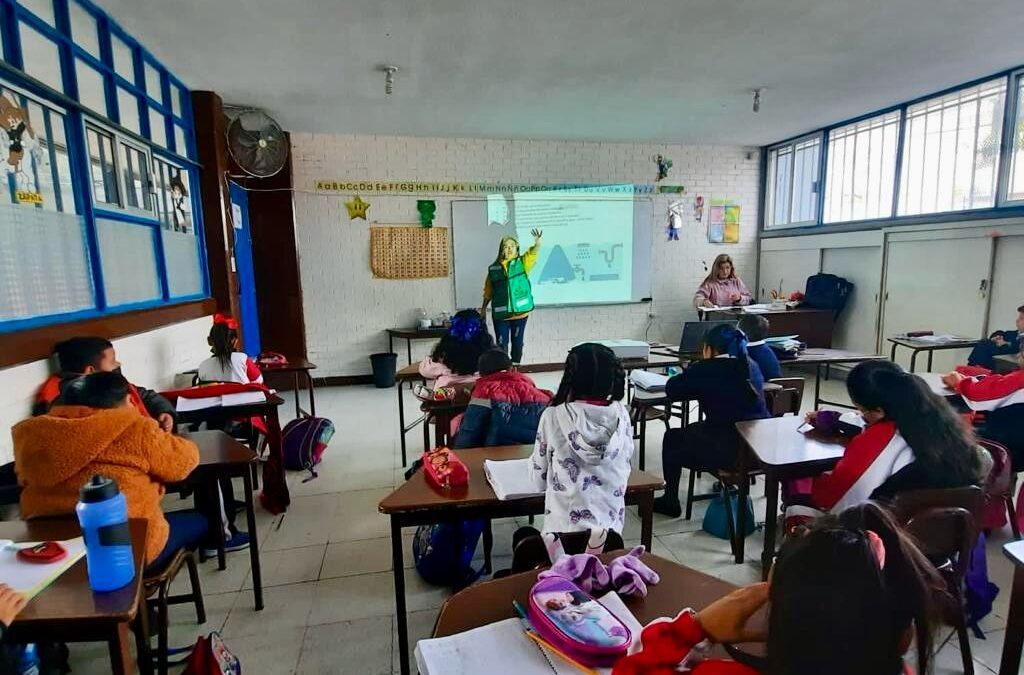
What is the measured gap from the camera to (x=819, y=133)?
5996 millimetres

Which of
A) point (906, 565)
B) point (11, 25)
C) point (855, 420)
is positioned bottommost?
point (855, 420)

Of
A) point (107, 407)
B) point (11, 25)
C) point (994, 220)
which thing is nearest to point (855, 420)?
point (107, 407)

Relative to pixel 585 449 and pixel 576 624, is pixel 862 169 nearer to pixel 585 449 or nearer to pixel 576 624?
pixel 585 449

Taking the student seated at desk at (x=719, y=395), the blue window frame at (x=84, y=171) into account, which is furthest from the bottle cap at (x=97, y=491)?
the student seated at desk at (x=719, y=395)

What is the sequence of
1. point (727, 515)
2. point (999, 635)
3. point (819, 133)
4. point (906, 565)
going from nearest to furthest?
point (906, 565) < point (999, 635) < point (727, 515) < point (819, 133)

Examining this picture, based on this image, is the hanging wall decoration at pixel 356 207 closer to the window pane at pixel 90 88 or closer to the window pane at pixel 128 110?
the window pane at pixel 128 110

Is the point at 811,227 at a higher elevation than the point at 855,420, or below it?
higher

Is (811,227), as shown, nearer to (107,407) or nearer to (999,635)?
(999,635)

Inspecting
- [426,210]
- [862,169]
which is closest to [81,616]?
[426,210]

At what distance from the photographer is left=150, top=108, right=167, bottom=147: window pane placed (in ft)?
11.6

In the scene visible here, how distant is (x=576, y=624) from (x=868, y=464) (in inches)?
52.0

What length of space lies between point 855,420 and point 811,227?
4.67m

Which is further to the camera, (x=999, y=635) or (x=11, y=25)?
(x=11, y=25)

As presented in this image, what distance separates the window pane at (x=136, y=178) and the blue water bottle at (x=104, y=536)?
105 inches
